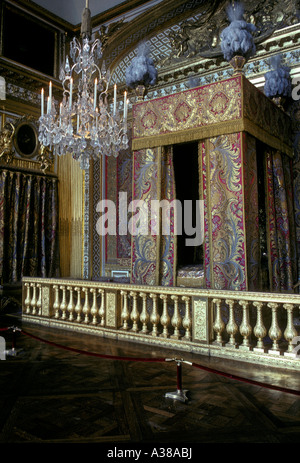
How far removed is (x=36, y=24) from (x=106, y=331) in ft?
21.3

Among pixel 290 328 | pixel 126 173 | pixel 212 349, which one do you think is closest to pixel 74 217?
pixel 126 173

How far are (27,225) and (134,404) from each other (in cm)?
532

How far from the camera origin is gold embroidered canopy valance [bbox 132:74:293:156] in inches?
139

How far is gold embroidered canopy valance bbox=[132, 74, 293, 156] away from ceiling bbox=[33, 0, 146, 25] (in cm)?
404

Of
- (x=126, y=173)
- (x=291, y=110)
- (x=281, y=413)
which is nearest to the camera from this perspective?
(x=281, y=413)

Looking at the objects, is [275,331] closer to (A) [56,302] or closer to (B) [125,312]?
(B) [125,312]

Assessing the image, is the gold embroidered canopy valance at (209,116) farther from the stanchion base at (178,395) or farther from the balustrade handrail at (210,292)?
the stanchion base at (178,395)

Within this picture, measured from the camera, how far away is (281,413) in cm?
204

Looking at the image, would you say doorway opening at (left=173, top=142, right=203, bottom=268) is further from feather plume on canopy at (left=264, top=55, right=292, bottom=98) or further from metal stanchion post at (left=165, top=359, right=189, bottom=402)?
metal stanchion post at (left=165, top=359, right=189, bottom=402)

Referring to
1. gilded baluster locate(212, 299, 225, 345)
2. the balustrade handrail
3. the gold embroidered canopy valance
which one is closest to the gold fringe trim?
the gold embroidered canopy valance

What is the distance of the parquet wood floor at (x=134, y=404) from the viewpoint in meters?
1.78

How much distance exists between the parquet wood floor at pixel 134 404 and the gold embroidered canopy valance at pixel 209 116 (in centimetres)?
223

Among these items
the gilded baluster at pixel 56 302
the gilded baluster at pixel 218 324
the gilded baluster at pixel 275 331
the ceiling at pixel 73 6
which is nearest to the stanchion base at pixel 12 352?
the gilded baluster at pixel 56 302
